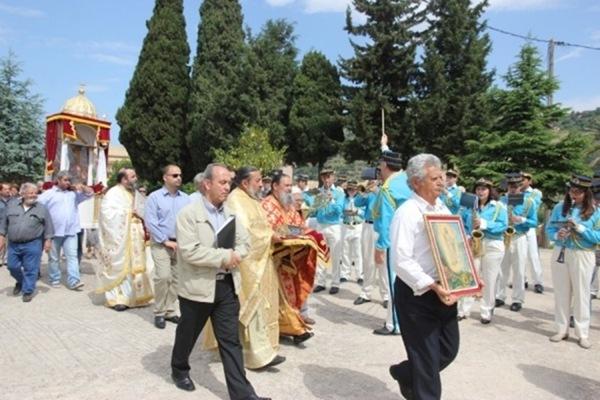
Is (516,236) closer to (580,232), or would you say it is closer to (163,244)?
(580,232)

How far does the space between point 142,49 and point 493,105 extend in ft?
74.5

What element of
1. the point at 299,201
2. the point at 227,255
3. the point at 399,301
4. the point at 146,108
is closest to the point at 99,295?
the point at 299,201

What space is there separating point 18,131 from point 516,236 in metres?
28.0

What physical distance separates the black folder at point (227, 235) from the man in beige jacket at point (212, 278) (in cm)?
5

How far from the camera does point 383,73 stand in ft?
84.2

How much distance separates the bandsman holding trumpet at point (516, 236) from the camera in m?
7.78

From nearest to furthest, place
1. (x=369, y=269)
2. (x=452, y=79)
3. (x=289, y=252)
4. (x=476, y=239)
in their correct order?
1. (x=289, y=252)
2. (x=476, y=239)
3. (x=369, y=269)
4. (x=452, y=79)

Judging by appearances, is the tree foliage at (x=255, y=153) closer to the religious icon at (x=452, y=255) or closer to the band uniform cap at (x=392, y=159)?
the band uniform cap at (x=392, y=159)

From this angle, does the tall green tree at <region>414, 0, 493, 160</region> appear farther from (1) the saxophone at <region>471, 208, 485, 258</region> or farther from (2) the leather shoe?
(2) the leather shoe

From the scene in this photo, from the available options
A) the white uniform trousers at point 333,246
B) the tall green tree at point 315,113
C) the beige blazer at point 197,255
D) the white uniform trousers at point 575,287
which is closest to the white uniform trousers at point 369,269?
the white uniform trousers at point 333,246

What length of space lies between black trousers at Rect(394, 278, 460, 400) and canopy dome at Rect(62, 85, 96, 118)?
50.7ft

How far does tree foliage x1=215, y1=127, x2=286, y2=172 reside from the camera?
23.9 metres

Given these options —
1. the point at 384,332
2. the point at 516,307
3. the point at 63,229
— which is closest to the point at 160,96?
A: the point at 63,229

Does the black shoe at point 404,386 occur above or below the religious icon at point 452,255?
below
